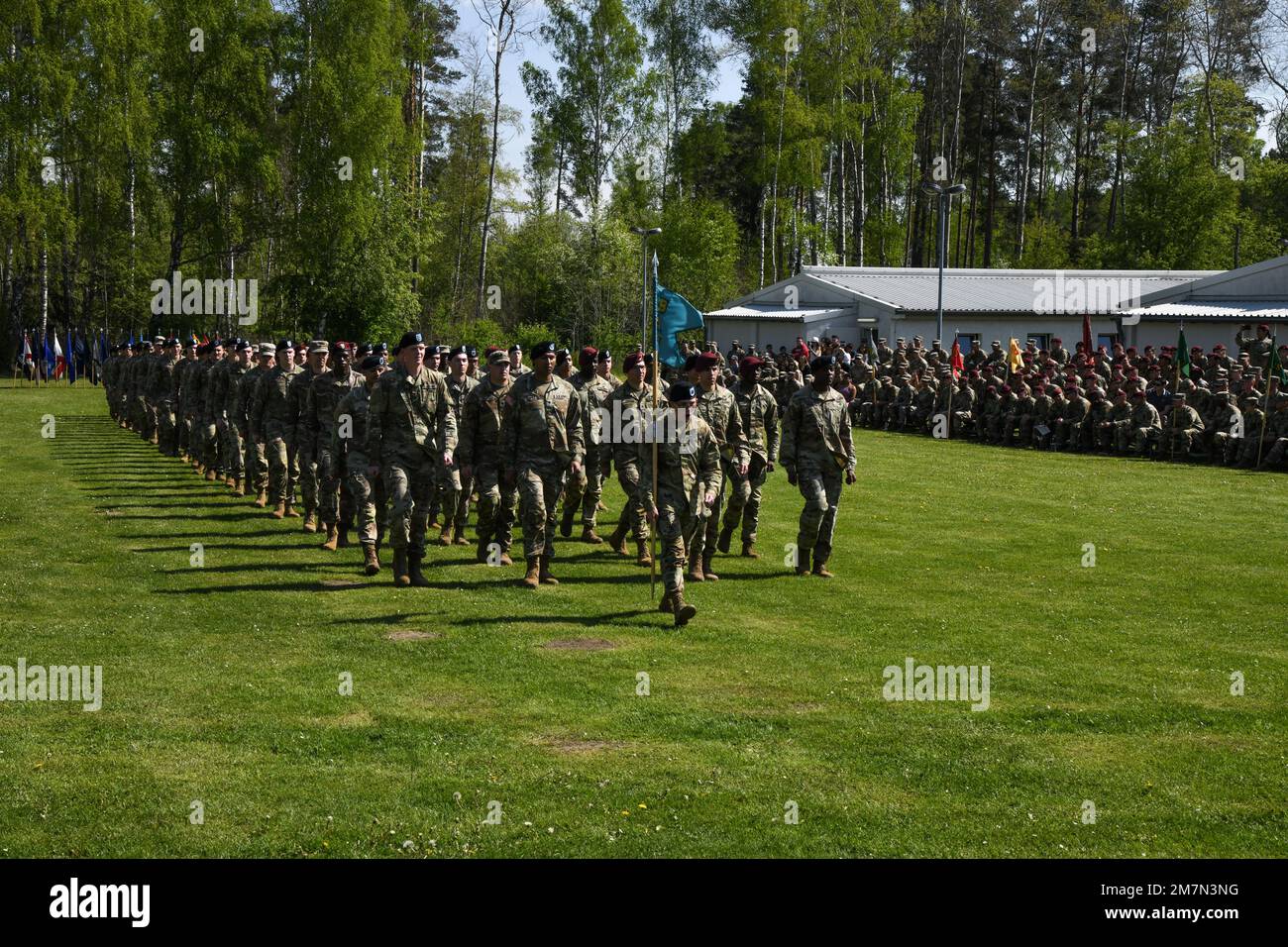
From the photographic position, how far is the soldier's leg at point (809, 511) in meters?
15.1

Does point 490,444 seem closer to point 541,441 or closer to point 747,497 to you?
point 541,441

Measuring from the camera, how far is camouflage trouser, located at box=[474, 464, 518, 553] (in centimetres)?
1546

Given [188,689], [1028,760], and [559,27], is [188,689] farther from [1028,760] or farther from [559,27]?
[559,27]

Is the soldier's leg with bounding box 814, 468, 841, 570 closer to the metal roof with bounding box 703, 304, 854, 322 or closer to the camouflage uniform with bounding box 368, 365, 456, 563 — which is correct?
the camouflage uniform with bounding box 368, 365, 456, 563

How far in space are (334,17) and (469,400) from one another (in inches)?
1611

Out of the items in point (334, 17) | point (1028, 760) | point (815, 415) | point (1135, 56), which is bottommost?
point (1028, 760)

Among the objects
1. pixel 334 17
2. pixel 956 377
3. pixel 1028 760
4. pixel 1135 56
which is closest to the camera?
pixel 1028 760

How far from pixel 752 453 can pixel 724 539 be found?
1.24m

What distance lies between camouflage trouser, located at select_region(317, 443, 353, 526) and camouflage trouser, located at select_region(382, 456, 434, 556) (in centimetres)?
251

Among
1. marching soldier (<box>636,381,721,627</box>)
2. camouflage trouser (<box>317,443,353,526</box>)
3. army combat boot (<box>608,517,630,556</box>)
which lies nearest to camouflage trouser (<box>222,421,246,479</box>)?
camouflage trouser (<box>317,443,353,526</box>)

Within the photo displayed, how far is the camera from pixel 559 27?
62.5 meters

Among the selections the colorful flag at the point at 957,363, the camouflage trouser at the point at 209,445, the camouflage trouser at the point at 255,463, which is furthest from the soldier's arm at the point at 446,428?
the colorful flag at the point at 957,363

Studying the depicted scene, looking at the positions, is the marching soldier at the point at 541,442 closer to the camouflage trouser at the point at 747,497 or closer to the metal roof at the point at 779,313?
the camouflage trouser at the point at 747,497

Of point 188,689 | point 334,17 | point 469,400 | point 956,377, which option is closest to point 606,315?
point 334,17
